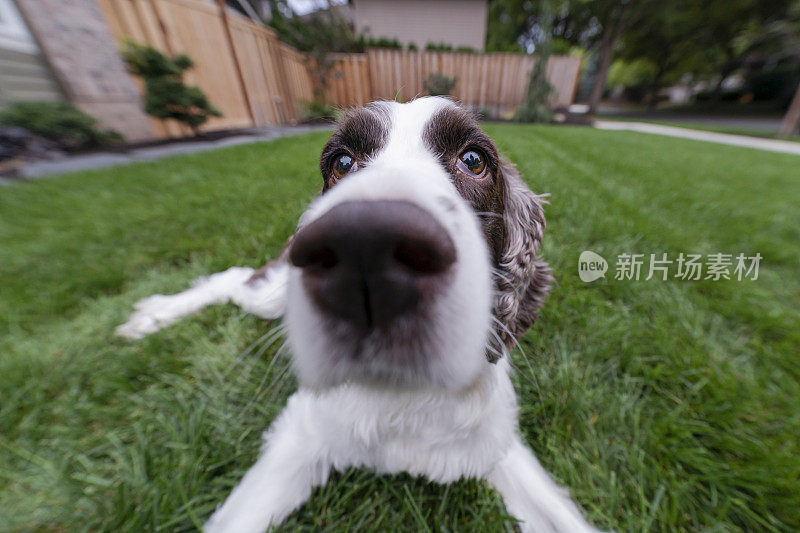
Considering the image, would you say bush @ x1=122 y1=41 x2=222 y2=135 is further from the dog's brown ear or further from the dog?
the dog's brown ear

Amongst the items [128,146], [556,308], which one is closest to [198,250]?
[556,308]

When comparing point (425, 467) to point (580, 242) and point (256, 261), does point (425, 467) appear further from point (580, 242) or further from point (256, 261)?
point (580, 242)

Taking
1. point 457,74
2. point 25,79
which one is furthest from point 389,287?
point 457,74

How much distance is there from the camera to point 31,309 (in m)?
2.15

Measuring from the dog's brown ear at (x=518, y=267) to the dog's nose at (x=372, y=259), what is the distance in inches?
24.3

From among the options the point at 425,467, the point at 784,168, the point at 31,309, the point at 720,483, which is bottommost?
the point at 784,168

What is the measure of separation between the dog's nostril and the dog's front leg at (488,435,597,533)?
114 cm

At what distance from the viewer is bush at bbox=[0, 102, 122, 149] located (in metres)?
5.63

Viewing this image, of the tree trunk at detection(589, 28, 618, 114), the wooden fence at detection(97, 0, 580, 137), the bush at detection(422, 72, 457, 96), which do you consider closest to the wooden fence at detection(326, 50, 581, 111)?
the wooden fence at detection(97, 0, 580, 137)

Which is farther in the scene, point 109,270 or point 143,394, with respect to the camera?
point 109,270

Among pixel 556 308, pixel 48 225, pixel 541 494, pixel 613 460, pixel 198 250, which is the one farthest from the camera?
pixel 48 225

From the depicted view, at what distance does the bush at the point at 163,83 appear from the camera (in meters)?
6.40

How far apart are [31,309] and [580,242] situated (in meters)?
4.56

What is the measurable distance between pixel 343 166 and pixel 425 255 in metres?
0.92
